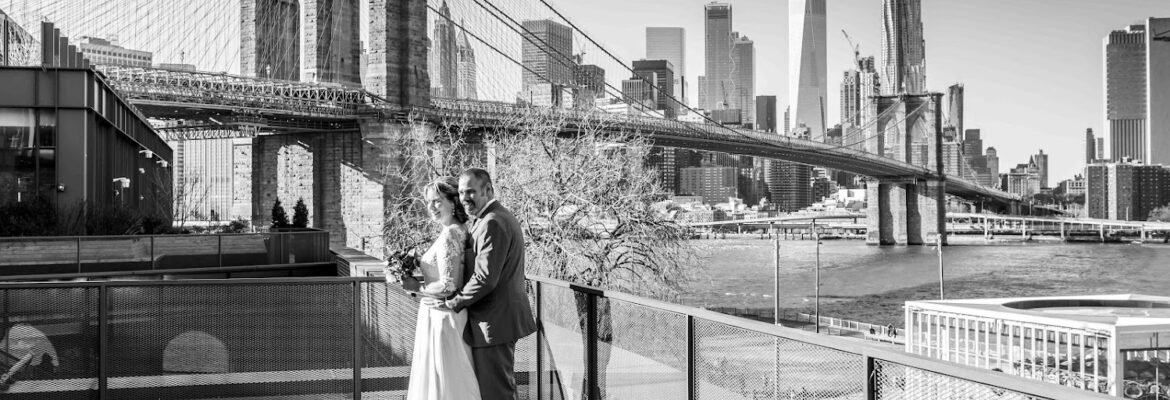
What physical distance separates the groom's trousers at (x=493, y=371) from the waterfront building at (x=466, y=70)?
175 feet

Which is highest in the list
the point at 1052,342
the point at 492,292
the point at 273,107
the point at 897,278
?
the point at 273,107

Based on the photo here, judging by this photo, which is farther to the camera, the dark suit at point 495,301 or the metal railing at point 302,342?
the metal railing at point 302,342

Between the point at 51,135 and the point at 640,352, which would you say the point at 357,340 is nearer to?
the point at 640,352

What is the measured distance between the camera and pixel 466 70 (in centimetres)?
6519

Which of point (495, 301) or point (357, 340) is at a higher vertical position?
point (495, 301)

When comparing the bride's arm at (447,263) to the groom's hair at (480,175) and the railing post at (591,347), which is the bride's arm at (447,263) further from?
the railing post at (591,347)

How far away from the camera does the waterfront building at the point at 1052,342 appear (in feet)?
51.5

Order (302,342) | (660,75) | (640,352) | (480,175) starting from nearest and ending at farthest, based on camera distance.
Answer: (480,175) → (640,352) → (302,342) → (660,75)

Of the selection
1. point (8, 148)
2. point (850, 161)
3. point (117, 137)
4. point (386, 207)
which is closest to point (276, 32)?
point (386, 207)

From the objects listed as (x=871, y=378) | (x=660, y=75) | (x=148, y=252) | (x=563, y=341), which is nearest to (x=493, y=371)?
(x=563, y=341)

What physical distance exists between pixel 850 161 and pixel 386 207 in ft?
186

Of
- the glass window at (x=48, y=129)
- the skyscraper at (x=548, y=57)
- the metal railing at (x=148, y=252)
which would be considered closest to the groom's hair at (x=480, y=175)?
the metal railing at (x=148, y=252)

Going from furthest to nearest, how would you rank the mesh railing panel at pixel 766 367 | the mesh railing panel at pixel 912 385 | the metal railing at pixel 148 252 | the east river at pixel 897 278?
the east river at pixel 897 278 → the metal railing at pixel 148 252 → the mesh railing panel at pixel 766 367 → the mesh railing panel at pixel 912 385

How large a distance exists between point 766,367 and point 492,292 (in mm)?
1389
